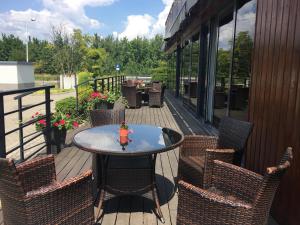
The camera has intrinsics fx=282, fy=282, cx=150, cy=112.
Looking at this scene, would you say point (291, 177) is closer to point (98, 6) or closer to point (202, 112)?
point (202, 112)

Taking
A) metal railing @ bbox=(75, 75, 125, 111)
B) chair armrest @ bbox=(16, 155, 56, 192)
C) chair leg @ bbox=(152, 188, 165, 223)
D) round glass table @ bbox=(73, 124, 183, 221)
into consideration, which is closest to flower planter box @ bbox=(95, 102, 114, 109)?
metal railing @ bbox=(75, 75, 125, 111)

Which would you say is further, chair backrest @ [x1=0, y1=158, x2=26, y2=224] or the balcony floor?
the balcony floor

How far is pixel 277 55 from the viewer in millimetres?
2340

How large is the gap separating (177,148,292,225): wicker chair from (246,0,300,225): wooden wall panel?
47cm

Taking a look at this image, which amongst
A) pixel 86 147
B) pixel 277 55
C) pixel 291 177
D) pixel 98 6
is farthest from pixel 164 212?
pixel 98 6

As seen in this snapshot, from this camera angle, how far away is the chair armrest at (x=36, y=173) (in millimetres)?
1916

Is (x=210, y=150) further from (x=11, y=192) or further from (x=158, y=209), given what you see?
(x=11, y=192)

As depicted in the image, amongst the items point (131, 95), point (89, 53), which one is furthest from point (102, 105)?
point (89, 53)

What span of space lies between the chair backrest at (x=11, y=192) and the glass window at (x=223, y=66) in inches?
144

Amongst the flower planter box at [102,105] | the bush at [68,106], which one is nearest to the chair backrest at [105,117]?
the bush at [68,106]

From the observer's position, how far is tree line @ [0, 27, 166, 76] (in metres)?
27.1

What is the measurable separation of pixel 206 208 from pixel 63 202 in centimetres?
82

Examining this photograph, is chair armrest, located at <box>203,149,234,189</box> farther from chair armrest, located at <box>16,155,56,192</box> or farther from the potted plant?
the potted plant

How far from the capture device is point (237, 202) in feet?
5.42
